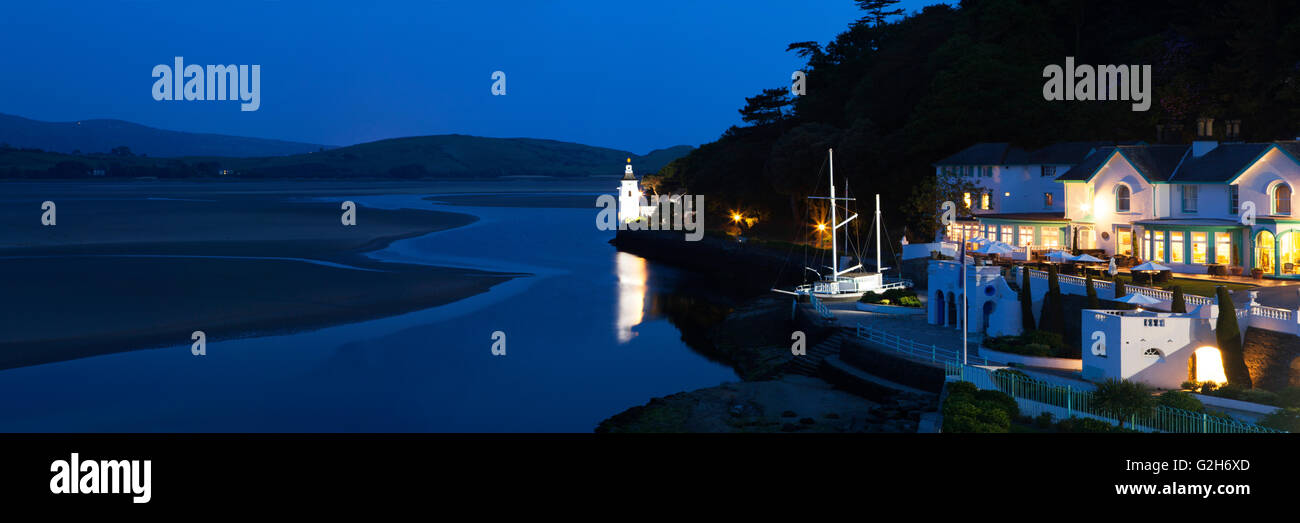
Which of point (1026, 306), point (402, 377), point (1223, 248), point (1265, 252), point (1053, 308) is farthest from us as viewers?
point (1223, 248)

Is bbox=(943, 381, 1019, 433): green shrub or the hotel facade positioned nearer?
bbox=(943, 381, 1019, 433): green shrub

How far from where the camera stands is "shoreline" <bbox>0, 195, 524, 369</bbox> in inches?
1719

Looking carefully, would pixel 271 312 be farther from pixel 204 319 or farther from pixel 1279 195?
pixel 1279 195

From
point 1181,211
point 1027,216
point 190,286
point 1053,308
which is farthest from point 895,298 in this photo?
point 190,286

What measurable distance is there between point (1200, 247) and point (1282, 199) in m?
3.16

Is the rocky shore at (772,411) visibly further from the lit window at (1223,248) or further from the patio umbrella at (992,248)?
the lit window at (1223,248)

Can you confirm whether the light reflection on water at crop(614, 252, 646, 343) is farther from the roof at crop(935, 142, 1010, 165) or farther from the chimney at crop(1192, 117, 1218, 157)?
the chimney at crop(1192, 117, 1218, 157)

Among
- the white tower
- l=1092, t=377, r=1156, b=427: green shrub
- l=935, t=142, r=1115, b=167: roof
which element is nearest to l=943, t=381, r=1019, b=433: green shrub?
l=1092, t=377, r=1156, b=427: green shrub

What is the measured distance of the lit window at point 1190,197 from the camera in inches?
1582

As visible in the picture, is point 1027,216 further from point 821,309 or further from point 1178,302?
point 1178,302

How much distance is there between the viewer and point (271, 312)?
162 feet

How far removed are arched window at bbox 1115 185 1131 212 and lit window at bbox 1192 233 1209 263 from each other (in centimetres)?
480

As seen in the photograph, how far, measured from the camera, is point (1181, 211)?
133 feet
